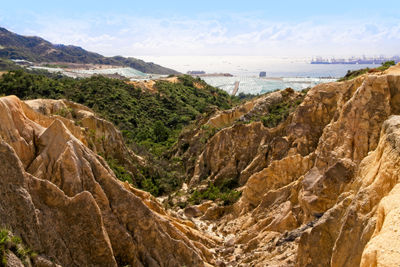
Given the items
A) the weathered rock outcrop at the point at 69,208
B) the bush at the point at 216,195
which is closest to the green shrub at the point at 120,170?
the bush at the point at 216,195

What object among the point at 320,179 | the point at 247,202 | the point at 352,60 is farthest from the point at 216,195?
the point at 352,60

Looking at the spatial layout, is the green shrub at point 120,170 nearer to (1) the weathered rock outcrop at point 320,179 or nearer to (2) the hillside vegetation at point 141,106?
(2) the hillside vegetation at point 141,106

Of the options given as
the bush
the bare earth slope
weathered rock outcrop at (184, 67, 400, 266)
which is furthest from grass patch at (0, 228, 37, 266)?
the bush

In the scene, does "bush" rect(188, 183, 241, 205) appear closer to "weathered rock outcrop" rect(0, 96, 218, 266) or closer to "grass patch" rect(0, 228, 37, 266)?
"weathered rock outcrop" rect(0, 96, 218, 266)

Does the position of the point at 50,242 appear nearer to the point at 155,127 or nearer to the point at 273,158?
the point at 273,158

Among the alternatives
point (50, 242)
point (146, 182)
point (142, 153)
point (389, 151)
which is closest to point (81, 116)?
point (146, 182)

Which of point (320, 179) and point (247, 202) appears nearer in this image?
point (320, 179)

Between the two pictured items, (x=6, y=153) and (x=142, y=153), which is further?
(x=142, y=153)

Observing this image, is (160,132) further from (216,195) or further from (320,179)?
(320,179)
